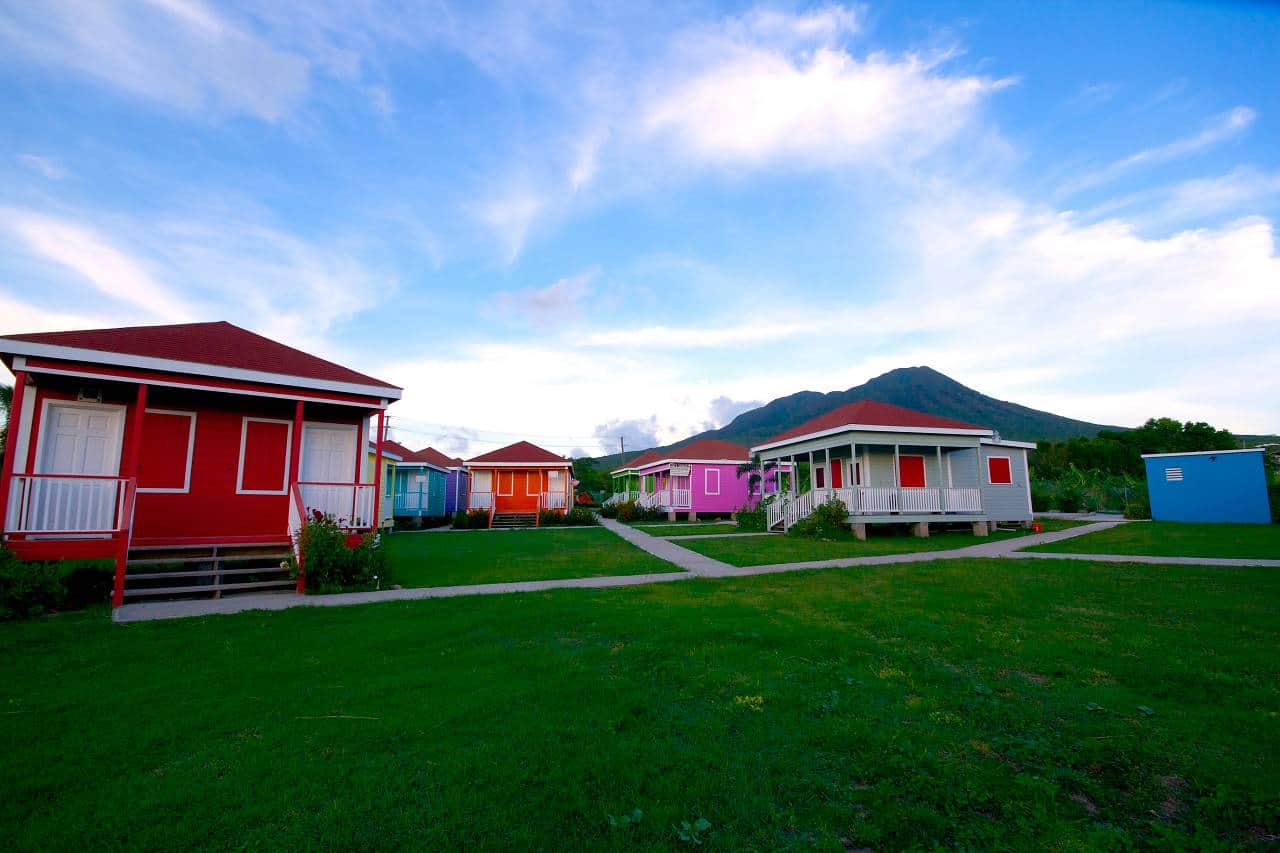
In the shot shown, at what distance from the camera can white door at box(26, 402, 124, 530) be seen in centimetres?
817

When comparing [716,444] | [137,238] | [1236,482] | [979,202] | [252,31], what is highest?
[252,31]

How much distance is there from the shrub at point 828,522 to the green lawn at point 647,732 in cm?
1115

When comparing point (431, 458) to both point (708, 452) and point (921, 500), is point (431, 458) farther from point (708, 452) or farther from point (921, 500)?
point (921, 500)

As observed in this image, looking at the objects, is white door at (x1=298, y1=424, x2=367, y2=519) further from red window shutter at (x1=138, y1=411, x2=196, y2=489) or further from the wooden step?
the wooden step

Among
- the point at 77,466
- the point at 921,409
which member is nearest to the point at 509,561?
the point at 77,466

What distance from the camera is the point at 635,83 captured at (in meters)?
12.7

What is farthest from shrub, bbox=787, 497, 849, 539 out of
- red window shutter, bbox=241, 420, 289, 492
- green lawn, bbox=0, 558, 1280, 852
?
red window shutter, bbox=241, 420, 289, 492

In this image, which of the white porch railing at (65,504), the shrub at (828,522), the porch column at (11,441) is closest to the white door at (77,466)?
the white porch railing at (65,504)

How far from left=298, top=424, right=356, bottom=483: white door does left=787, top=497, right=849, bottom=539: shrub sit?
1344 cm

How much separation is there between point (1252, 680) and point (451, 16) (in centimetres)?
1494

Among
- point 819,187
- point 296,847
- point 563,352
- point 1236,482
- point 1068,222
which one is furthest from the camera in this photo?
point 563,352

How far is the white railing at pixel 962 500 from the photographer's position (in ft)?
60.7

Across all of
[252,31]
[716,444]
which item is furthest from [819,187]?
[716,444]

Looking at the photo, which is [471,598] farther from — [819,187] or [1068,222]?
[1068,222]
